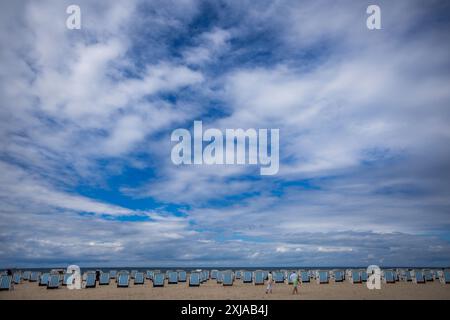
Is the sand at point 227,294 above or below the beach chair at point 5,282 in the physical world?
below

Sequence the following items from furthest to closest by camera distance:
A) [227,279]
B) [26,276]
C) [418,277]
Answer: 1. [26,276]
2. [418,277]
3. [227,279]

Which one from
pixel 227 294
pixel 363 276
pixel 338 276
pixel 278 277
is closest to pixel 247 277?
pixel 278 277

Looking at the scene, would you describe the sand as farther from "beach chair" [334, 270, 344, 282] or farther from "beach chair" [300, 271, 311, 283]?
"beach chair" [334, 270, 344, 282]

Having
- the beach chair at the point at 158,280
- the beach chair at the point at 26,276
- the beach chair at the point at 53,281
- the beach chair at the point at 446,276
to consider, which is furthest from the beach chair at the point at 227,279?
the beach chair at the point at 26,276

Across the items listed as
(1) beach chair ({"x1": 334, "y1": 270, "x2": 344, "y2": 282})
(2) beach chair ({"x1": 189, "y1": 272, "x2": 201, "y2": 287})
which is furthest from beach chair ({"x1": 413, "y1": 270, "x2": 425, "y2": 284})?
(2) beach chair ({"x1": 189, "y1": 272, "x2": 201, "y2": 287})

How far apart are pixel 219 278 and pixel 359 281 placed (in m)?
10.1

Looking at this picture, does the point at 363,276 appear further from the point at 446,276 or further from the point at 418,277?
the point at 446,276

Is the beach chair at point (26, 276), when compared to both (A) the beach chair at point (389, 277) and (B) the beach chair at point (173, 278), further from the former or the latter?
(A) the beach chair at point (389, 277)
